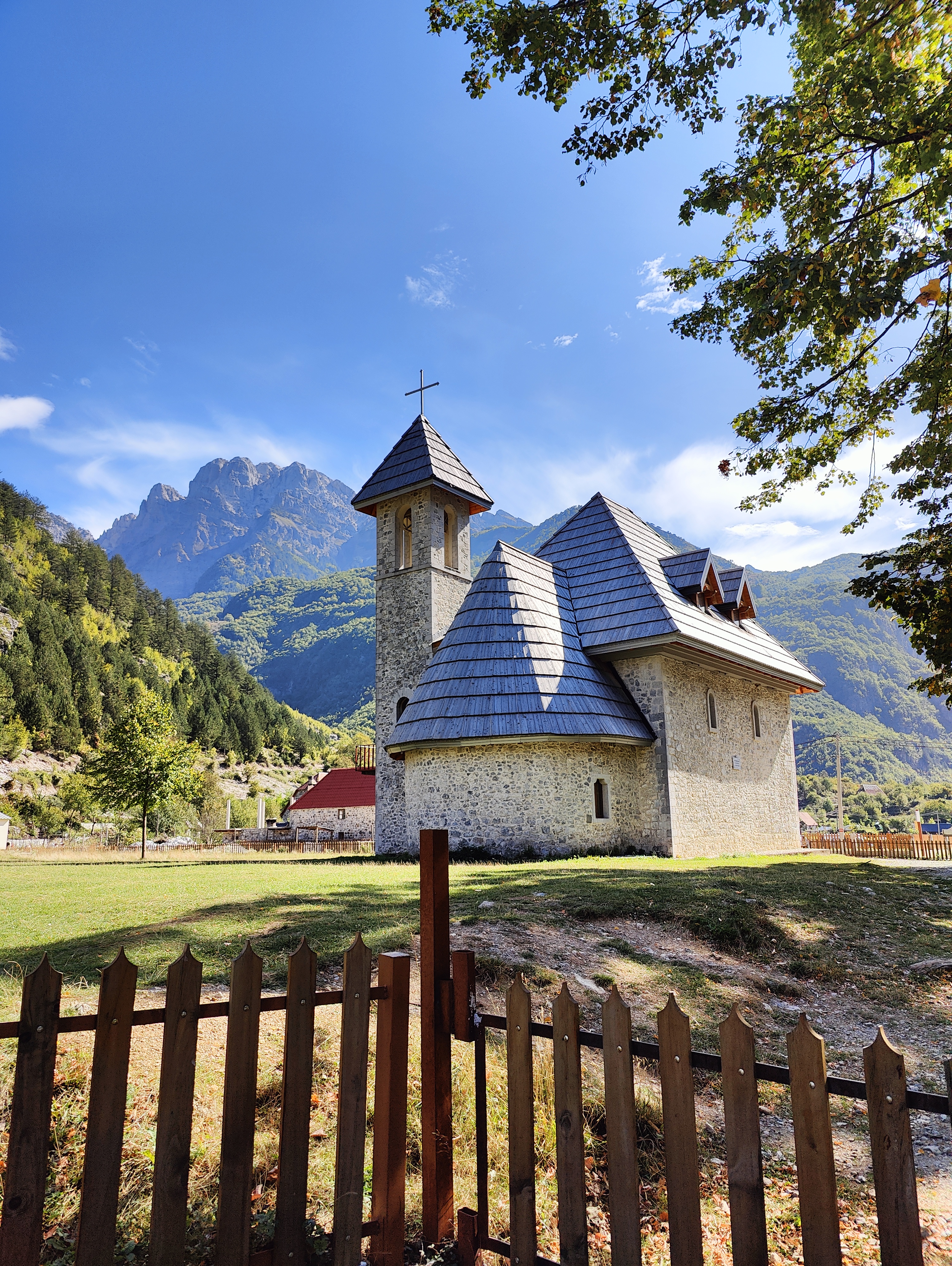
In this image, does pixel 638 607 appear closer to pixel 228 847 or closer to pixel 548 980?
pixel 548 980

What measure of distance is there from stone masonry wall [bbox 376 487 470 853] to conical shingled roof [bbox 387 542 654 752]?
306cm

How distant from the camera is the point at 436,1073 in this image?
122 inches

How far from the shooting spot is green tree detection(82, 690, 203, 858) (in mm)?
28203

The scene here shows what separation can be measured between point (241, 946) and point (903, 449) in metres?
10.9

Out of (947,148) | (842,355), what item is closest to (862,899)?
(842,355)

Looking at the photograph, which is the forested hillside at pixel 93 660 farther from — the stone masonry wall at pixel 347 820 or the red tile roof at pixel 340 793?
the stone masonry wall at pixel 347 820

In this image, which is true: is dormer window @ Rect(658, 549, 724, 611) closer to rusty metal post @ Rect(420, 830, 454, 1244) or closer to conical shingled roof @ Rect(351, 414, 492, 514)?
conical shingled roof @ Rect(351, 414, 492, 514)

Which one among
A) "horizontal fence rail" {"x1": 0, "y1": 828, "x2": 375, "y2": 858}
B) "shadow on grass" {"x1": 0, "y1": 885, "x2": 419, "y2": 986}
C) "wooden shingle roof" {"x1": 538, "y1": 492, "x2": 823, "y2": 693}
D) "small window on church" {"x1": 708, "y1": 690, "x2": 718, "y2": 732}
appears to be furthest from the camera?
"horizontal fence rail" {"x1": 0, "y1": 828, "x2": 375, "y2": 858}

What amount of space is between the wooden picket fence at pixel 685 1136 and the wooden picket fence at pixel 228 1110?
0.37 metres

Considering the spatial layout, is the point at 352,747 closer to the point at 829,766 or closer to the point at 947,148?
the point at 829,766

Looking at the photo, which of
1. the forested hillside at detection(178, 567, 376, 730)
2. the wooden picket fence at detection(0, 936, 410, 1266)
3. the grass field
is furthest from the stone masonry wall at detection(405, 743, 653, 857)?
the forested hillside at detection(178, 567, 376, 730)

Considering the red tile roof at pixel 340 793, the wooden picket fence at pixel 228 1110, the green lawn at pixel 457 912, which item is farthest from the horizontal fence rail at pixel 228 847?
the wooden picket fence at pixel 228 1110

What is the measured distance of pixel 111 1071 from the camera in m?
2.36

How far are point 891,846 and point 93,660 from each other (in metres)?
72.9
